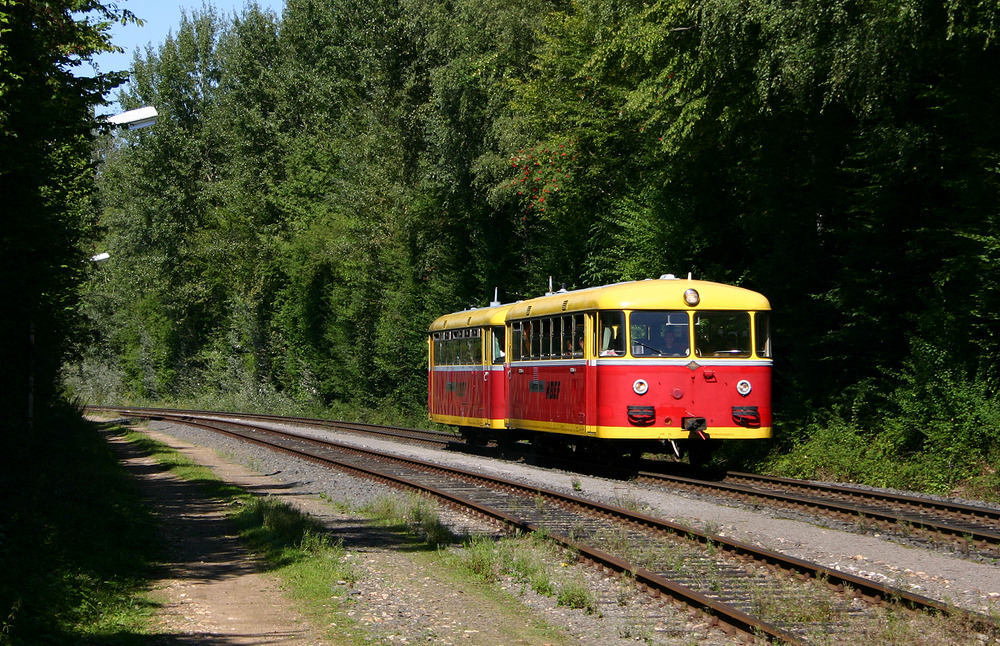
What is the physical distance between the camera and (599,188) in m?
30.2

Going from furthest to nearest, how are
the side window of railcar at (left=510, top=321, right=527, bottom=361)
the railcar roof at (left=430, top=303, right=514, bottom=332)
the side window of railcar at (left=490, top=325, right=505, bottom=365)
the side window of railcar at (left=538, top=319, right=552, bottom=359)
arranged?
the side window of railcar at (left=490, top=325, right=505, bottom=365), the railcar roof at (left=430, top=303, right=514, bottom=332), the side window of railcar at (left=510, top=321, right=527, bottom=361), the side window of railcar at (left=538, top=319, right=552, bottom=359)

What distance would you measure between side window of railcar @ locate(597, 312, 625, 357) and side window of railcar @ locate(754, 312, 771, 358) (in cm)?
236

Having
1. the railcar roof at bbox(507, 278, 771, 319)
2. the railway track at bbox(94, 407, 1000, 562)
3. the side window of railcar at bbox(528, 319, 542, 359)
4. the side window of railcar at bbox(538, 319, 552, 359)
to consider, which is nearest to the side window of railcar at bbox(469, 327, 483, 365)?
the side window of railcar at bbox(528, 319, 542, 359)

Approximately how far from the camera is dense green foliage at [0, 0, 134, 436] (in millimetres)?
14633

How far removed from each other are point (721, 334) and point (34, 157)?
1091 cm

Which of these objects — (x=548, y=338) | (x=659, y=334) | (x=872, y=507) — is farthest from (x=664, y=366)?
(x=872, y=507)

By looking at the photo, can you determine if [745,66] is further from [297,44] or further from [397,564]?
[297,44]

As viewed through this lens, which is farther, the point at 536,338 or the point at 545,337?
the point at 536,338

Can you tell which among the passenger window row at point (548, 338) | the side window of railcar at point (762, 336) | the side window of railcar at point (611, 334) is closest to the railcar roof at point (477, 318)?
the passenger window row at point (548, 338)

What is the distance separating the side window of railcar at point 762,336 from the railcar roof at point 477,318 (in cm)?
625

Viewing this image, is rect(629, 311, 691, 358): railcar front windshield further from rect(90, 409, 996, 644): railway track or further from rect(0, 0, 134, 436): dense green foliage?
rect(0, 0, 134, 436): dense green foliage

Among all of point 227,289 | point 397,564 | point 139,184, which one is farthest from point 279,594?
point 139,184

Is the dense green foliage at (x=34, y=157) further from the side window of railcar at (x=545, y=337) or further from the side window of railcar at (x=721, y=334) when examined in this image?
the side window of railcar at (x=721, y=334)

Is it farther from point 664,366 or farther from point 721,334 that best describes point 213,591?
point 721,334
